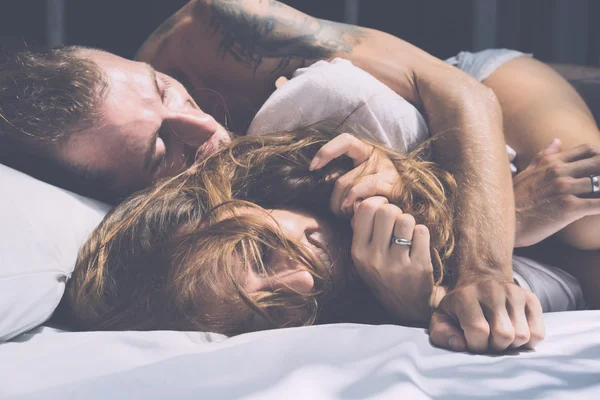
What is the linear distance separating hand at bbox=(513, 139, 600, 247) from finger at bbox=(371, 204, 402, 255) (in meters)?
0.39

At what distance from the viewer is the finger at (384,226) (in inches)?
31.1

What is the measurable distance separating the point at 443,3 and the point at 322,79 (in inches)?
85.0

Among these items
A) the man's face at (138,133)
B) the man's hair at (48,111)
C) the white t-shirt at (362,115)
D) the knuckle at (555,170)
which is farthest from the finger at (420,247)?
the man's hair at (48,111)

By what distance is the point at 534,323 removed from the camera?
2.25 feet

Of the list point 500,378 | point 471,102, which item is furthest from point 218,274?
point 471,102

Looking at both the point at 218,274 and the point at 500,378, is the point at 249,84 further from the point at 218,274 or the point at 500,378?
the point at 500,378

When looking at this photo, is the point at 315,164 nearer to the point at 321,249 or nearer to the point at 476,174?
the point at 321,249

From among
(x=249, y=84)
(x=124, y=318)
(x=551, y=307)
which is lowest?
(x=551, y=307)

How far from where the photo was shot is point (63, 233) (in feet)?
2.78

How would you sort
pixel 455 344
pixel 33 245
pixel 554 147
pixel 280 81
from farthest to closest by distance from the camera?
pixel 280 81 → pixel 554 147 → pixel 33 245 → pixel 455 344

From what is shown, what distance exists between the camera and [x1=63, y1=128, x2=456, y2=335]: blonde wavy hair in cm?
76

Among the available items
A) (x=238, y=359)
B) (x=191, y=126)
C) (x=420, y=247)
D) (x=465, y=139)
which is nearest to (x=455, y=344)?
(x=420, y=247)

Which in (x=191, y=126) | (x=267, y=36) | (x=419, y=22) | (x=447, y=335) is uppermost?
(x=267, y=36)

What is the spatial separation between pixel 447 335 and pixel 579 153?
0.57m
